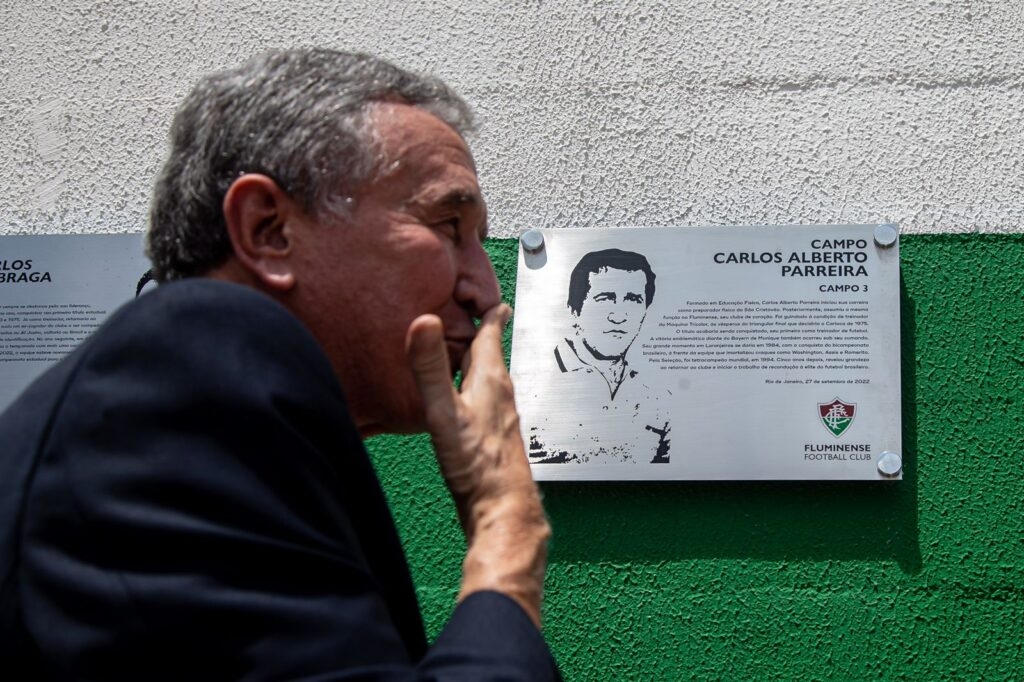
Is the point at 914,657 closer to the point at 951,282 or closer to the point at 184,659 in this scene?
the point at 951,282

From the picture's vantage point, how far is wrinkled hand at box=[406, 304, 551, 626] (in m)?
1.48

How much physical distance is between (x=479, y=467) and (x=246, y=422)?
42cm

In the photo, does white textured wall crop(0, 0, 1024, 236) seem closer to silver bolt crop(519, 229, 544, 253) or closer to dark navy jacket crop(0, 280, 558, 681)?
silver bolt crop(519, 229, 544, 253)

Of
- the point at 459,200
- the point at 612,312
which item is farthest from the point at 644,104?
the point at 459,200

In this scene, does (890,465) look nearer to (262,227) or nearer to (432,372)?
(432,372)

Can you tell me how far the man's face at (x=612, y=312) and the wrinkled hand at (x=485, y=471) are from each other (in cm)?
133

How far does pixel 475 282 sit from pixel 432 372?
279mm

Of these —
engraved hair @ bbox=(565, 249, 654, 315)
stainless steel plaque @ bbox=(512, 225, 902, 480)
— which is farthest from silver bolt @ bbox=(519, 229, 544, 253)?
engraved hair @ bbox=(565, 249, 654, 315)

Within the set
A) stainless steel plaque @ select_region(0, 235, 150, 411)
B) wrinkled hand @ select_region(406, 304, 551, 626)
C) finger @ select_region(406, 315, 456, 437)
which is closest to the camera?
wrinkled hand @ select_region(406, 304, 551, 626)

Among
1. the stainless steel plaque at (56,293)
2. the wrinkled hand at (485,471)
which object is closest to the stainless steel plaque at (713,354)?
the stainless steel plaque at (56,293)

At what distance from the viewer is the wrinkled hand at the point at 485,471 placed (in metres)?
1.48

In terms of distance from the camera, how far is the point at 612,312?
10.2 ft

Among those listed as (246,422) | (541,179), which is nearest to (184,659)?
(246,422)

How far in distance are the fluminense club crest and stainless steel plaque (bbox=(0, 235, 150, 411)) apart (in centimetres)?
186
